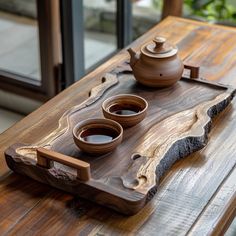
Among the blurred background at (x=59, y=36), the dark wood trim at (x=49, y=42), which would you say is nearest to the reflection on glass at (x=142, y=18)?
the blurred background at (x=59, y=36)

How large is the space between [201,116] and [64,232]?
1.90ft

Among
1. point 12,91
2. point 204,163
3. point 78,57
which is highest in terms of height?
point 204,163

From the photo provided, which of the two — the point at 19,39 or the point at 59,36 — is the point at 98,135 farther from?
the point at 19,39

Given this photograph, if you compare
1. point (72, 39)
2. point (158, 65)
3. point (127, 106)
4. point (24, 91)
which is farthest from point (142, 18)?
point (127, 106)

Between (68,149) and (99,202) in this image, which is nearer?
(99,202)

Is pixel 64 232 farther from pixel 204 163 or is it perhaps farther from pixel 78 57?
pixel 78 57

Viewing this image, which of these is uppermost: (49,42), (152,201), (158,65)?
(158,65)

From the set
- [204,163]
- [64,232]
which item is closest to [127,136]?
[204,163]

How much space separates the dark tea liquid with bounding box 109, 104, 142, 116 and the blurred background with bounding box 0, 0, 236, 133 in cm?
113

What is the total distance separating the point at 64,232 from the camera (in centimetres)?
119

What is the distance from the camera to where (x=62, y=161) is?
1.26m

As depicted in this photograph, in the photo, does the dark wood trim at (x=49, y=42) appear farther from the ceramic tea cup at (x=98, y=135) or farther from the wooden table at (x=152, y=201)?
the ceramic tea cup at (x=98, y=135)

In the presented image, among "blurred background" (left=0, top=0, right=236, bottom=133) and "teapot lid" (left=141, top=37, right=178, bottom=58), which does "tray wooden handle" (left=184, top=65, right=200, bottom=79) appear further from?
"blurred background" (left=0, top=0, right=236, bottom=133)

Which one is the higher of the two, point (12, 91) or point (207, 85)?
point (207, 85)
